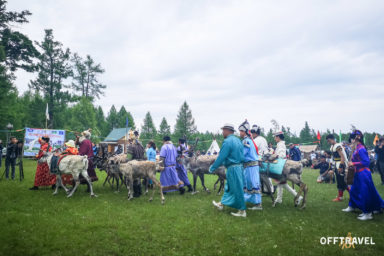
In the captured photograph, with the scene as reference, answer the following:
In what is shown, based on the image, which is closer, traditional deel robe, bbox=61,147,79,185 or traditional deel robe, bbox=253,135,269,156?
traditional deel robe, bbox=253,135,269,156

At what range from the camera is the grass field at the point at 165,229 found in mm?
4293

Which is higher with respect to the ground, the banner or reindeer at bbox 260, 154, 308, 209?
the banner

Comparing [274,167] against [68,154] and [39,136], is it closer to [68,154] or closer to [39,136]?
[68,154]

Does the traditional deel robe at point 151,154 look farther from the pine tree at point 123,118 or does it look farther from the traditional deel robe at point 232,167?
the pine tree at point 123,118

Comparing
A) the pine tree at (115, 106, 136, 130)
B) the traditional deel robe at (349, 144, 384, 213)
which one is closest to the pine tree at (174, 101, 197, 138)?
the pine tree at (115, 106, 136, 130)

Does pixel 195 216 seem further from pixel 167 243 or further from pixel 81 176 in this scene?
pixel 81 176

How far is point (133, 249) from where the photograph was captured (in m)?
4.29

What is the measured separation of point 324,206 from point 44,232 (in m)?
8.85

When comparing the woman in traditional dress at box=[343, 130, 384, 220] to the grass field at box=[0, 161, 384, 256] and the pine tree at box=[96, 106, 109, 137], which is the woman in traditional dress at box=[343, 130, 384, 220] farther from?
the pine tree at box=[96, 106, 109, 137]

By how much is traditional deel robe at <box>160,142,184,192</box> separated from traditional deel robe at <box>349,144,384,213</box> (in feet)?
21.8

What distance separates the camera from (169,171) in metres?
9.84

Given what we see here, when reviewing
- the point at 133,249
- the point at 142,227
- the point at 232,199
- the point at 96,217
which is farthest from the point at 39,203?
the point at 232,199

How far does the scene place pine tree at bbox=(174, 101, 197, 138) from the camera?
59094 mm

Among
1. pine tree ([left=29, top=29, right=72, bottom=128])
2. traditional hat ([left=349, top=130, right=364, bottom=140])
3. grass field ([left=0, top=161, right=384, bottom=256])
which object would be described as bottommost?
grass field ([left=0, top=161, right=384, bottom=256])
